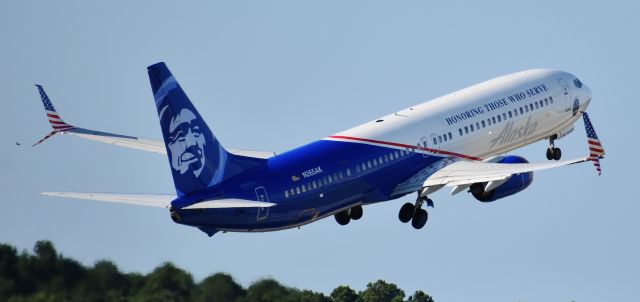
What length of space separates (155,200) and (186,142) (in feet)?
10.9

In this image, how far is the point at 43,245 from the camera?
75750mm

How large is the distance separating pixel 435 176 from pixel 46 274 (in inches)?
1113

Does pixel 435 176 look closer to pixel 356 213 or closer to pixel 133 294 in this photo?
pixel 356 213

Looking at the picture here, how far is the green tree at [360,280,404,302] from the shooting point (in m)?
98.5

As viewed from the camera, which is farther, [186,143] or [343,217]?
[343,217]

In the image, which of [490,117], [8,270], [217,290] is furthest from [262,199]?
[490,117]

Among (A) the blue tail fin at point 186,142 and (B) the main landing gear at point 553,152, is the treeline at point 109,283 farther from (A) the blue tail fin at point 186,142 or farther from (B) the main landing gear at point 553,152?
(B) the main landing gear at point 553,152

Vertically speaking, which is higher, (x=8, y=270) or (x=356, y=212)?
(x=356, y=212)

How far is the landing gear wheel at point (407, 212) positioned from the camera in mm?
98062

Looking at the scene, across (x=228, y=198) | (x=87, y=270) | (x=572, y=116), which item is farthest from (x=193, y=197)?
(x=572, y=116)

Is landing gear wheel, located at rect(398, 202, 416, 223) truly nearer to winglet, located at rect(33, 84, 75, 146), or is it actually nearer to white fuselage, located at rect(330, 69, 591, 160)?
white fuselage, located at rect(330, 69, 591, 160)

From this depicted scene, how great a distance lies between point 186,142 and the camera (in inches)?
3371

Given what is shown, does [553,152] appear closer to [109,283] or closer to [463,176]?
[463,176]

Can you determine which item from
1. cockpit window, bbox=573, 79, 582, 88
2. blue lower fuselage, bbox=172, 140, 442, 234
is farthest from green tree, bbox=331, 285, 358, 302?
cockpit window, bbox=573, 79, 582, 88
